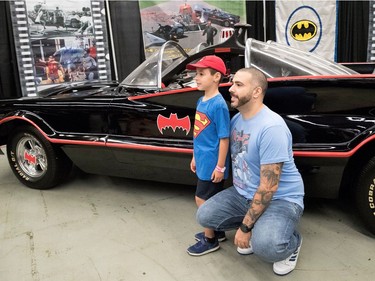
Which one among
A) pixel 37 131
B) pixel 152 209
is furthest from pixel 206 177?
pixel 37 131

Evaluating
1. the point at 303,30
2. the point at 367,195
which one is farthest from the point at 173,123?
the point at 303,30

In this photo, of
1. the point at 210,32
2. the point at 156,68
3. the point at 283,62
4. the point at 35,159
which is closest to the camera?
the point at 283,62

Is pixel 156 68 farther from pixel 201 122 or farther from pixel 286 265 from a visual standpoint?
pixel 286 265

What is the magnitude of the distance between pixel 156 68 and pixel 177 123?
73 centimetres

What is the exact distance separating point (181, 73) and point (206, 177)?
1485mm

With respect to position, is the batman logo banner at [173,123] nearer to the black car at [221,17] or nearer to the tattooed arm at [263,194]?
the tattooed arm at [263,194]

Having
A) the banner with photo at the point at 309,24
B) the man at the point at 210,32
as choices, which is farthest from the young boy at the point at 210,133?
the banner with photo at the point at 309,24

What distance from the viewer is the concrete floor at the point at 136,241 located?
6.82 feet

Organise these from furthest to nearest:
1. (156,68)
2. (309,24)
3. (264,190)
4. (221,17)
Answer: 1. (309,24)
2. (221,17)
3. (156,68)
4. (264,190)

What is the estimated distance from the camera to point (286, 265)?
202 centimetres

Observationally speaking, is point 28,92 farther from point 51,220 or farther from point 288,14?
point 288,14

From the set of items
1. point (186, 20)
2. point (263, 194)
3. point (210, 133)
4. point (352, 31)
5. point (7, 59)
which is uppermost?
point (186, 20)

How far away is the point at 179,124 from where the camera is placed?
2.64 m

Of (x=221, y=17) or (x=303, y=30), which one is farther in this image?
(x=303, y=30)
